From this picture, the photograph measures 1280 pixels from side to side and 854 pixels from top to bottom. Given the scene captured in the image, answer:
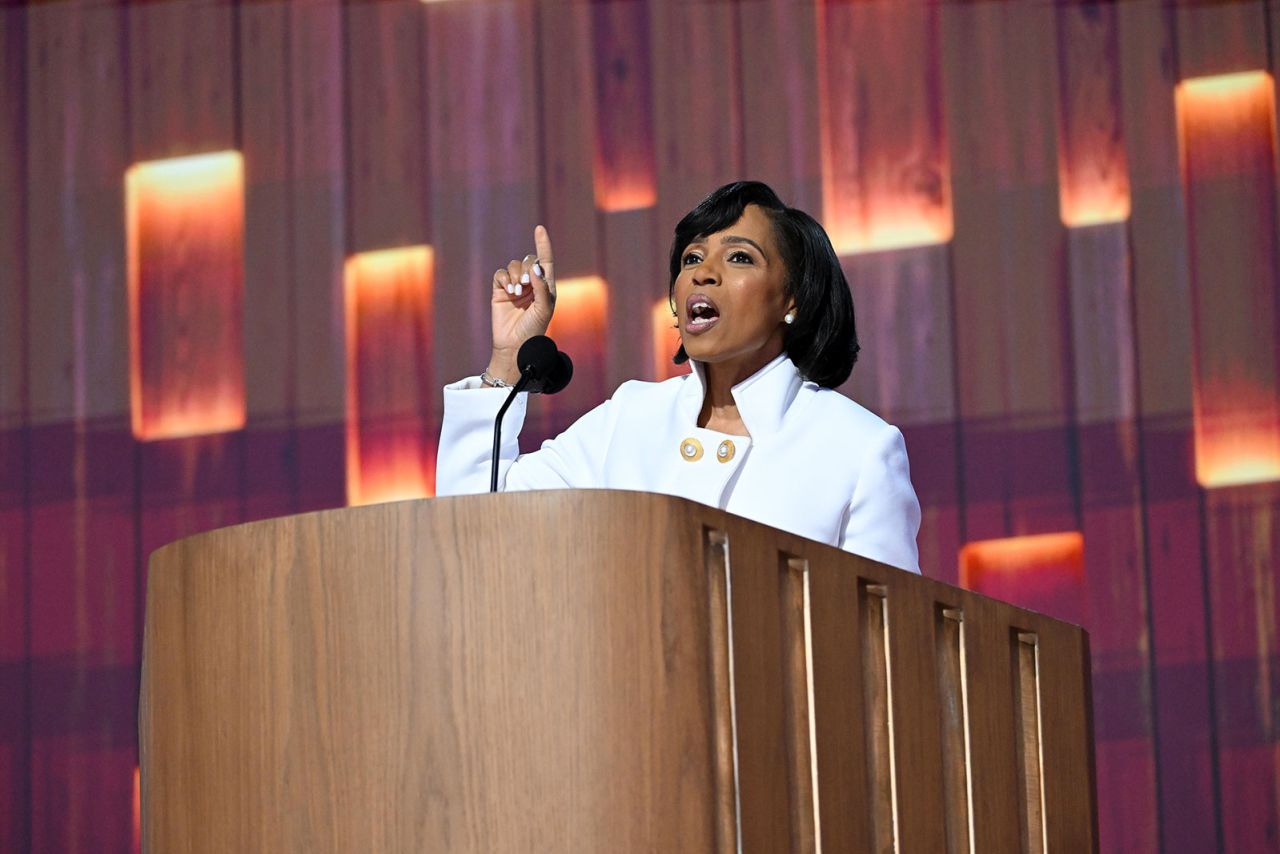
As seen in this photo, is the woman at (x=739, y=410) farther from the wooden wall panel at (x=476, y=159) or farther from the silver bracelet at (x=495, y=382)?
the wooden wall panel at (x=476, y=159)

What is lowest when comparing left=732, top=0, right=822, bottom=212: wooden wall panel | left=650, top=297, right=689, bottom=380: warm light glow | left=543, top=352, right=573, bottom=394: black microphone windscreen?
left=543, top=352, right=573, bottom=394: black microphone windscreen

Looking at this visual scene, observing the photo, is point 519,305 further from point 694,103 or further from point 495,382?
point 694,103

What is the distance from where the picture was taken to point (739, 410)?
2.31 m

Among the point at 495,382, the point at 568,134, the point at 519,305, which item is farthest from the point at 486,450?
the point at 568,134

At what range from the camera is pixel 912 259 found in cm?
348

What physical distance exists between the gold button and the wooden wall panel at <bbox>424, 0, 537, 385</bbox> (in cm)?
144

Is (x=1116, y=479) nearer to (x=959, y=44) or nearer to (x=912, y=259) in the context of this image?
(x=912, y=259)

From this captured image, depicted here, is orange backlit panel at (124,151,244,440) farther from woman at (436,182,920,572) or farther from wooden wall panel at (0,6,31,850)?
woman at (436,182,920,572)

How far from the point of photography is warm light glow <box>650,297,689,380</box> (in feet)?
11.5

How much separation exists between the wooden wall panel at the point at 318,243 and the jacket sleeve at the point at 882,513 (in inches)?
65.5

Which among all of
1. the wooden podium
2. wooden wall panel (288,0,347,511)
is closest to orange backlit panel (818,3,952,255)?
wooden wall panel (288,0,347,511)

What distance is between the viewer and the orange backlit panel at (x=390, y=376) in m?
3.61

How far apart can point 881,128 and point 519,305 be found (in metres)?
1.40

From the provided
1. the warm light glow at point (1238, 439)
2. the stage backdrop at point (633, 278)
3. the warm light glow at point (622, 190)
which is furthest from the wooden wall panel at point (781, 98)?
the warm light glow at point (1238, 439)
